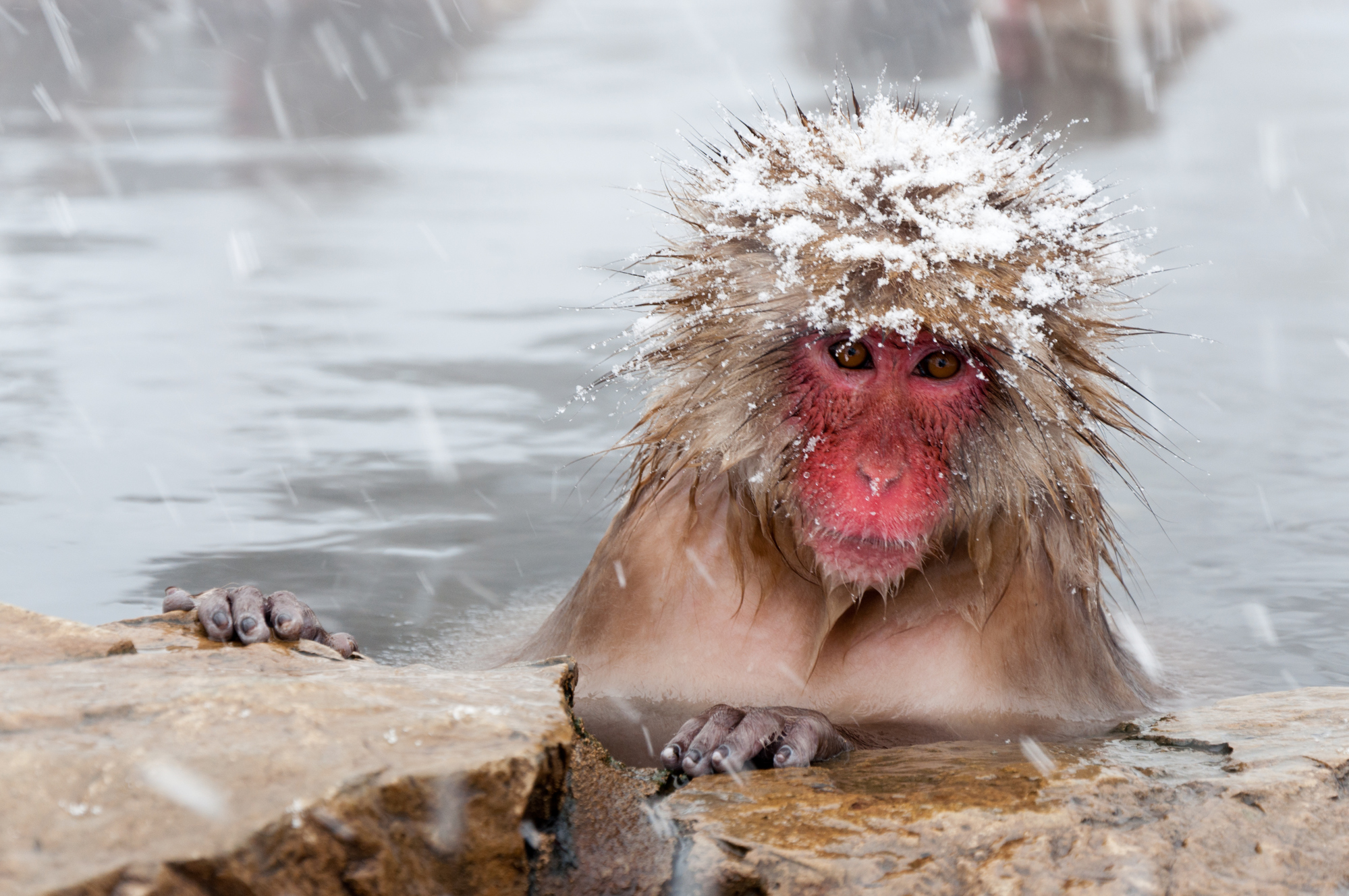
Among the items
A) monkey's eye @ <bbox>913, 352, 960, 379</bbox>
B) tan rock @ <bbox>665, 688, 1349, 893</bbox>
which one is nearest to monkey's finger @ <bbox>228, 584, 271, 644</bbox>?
tan rock @ <bbox>665, 688, 1349, 893</bbox>

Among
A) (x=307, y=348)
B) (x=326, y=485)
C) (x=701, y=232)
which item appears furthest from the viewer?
(x=307, y=348)

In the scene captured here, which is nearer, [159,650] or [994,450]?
[159,650]

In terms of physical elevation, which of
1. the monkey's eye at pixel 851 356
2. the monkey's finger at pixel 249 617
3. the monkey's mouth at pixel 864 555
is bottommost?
the monkey's finger at pixel 249 617

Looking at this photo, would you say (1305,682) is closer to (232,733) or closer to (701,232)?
(701,232)

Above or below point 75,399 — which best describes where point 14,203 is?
above

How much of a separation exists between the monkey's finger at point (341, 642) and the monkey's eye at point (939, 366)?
3.82ft

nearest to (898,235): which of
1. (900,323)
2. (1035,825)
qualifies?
(900,323)

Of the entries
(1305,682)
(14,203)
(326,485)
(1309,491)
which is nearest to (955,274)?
(1305,682)

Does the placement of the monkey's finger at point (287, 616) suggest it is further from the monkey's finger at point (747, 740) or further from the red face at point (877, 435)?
the red face at point (877, 435)

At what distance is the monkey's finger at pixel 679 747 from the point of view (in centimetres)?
220

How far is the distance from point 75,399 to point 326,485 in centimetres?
123

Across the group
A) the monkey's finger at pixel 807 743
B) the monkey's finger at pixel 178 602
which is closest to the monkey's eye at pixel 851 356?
the monkey's finger at pixel 807 743

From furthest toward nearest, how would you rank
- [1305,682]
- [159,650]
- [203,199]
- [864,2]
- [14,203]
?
[864,2]
[203,199]
[14,203]
[1305,682]
[159,650]

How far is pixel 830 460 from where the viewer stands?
8.35 ft
